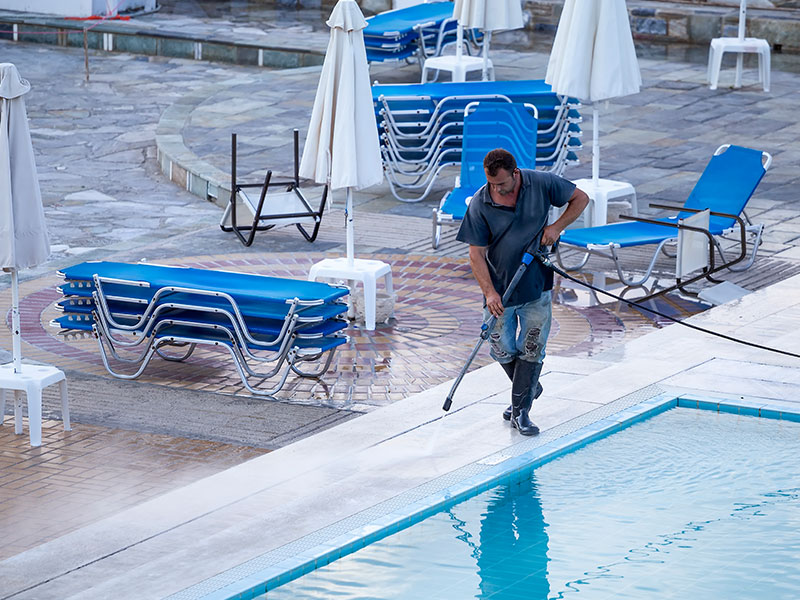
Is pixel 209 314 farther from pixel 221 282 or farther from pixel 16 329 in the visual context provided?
pixel 16 329

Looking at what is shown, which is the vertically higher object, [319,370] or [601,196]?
[601,196]

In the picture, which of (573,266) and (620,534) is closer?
(620,534)

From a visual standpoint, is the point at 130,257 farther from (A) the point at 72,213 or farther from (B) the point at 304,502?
(B) the point at 304,502

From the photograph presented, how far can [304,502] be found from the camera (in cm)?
612

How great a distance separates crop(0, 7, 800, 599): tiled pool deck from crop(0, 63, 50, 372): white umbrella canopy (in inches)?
36.8

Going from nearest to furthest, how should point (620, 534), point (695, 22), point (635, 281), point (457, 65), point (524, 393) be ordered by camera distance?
point (620, 534)
point (524, 393)
point (635, 281)
point (457, 65)
point (695, 22)

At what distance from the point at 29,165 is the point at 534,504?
10.2 ft

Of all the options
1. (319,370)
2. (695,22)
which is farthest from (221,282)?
(695,22)

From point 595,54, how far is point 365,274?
3.18 metres

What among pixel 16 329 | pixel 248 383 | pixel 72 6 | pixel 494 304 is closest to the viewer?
pixel 494 304

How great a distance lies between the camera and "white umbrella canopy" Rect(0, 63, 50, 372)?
721 centimetres

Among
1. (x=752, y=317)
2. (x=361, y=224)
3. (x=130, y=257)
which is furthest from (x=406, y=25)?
(x=752, y=317)

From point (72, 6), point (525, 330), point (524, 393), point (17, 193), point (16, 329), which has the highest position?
point (72, 6)

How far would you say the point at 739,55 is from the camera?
16.6 m
